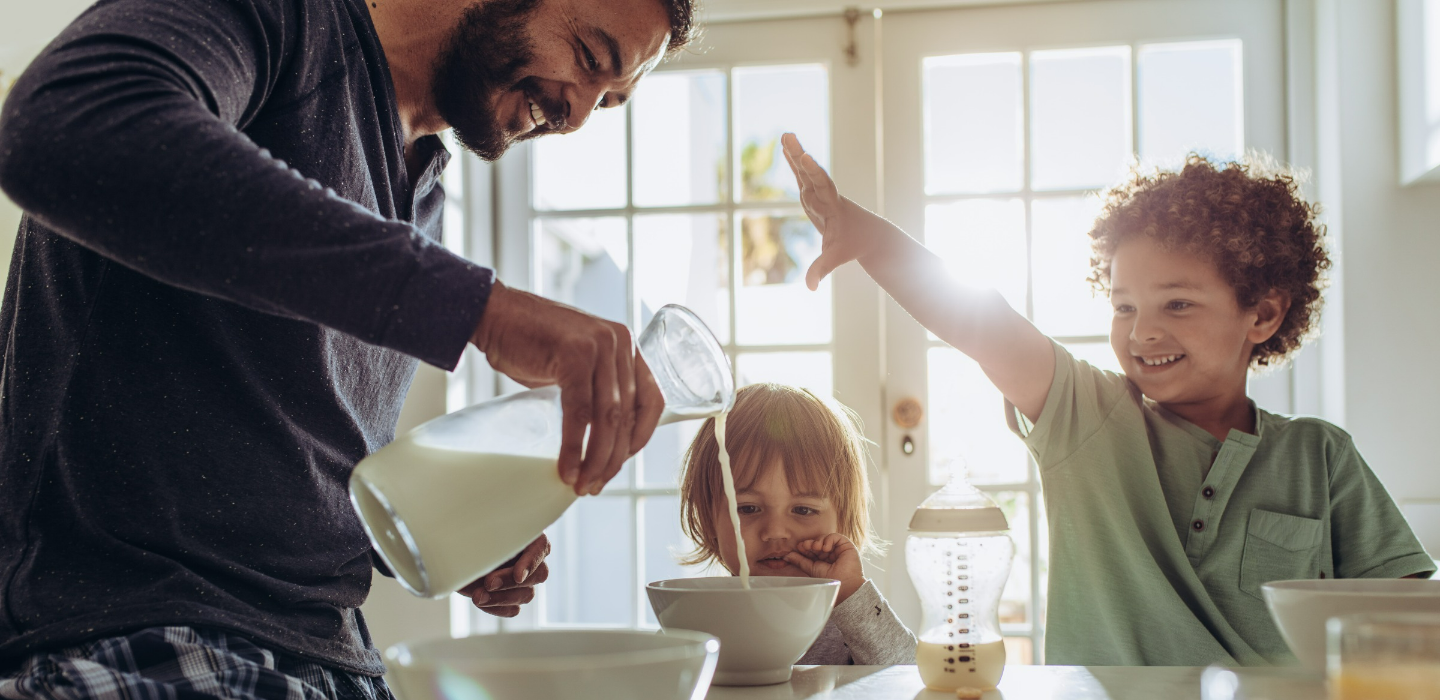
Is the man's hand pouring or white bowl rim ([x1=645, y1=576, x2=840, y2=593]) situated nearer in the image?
the man's hand pouring

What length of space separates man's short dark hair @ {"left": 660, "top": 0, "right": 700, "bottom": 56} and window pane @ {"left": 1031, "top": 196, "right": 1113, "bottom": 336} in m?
1.27

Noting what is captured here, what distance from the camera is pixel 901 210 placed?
2271mm

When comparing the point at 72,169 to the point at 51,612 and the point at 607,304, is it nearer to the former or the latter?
the point at 51,612

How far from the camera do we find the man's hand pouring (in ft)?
1.91

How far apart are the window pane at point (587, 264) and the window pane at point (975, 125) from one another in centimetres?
73

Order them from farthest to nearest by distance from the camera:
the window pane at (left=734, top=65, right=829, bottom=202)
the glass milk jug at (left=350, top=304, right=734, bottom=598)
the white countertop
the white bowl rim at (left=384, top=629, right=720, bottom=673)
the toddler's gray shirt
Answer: the window pane at (left=734, top=65, right=829, bottom=202), the toddler's gray shirt, the white countertop, the glass milk jug at (left=350, top=304, right=734, bottom=598), the white bowl rim at (left=384, top=629, right=720, bottom=673)

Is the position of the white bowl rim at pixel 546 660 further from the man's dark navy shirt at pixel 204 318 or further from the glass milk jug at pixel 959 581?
the glass milk jug at pixel 959 581

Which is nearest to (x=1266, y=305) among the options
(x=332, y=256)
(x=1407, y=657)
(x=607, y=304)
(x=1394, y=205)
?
(x=1394, y=205)

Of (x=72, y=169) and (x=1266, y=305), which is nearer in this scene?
(x=72, y=169)

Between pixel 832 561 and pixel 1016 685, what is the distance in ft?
1.70

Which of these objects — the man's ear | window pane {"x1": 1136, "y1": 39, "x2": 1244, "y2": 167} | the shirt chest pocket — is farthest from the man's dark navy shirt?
window pane {"x1": 1136, "y1": 39, "x2": 1244, "y2": 167}

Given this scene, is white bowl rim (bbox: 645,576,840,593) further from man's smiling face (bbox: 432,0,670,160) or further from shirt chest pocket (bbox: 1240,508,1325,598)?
shirt chest pocket (bbox: 1240,508,1325,598)

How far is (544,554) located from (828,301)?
1401mm

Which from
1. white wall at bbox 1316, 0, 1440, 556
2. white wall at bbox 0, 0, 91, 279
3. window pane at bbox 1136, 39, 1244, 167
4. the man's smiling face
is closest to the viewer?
the man's smiling face
